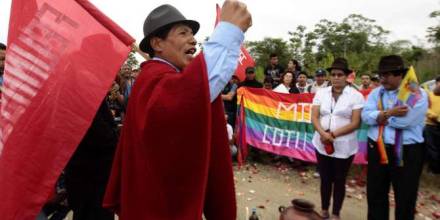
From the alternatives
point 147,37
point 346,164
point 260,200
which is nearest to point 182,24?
point 147,37

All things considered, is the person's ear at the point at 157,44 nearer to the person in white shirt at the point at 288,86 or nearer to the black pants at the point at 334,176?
the black pants at the point at 334,176

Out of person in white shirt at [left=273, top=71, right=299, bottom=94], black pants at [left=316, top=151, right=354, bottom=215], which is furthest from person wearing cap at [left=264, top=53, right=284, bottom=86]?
black pants at [left=316, top=151, right=354, bottom=215]

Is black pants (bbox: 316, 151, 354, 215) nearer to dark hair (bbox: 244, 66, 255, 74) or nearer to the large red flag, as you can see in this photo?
the large red flag

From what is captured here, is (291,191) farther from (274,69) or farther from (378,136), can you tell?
(274,69)

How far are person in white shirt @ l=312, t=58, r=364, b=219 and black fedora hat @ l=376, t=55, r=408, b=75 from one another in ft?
1.91

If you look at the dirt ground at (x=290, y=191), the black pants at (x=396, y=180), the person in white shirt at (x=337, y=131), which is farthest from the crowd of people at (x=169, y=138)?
the dirt ground at (x=290, y=191)

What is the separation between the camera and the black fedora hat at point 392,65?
3713 millimetres

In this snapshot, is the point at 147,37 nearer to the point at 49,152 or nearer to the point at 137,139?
the point at 137,139

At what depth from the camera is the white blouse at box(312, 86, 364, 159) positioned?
4297mm

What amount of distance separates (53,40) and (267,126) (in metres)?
5.72

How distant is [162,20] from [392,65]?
288cm

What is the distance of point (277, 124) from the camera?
724 cm

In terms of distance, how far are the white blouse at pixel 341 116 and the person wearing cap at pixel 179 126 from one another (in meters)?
2.94

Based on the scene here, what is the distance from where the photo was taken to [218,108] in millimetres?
1588
